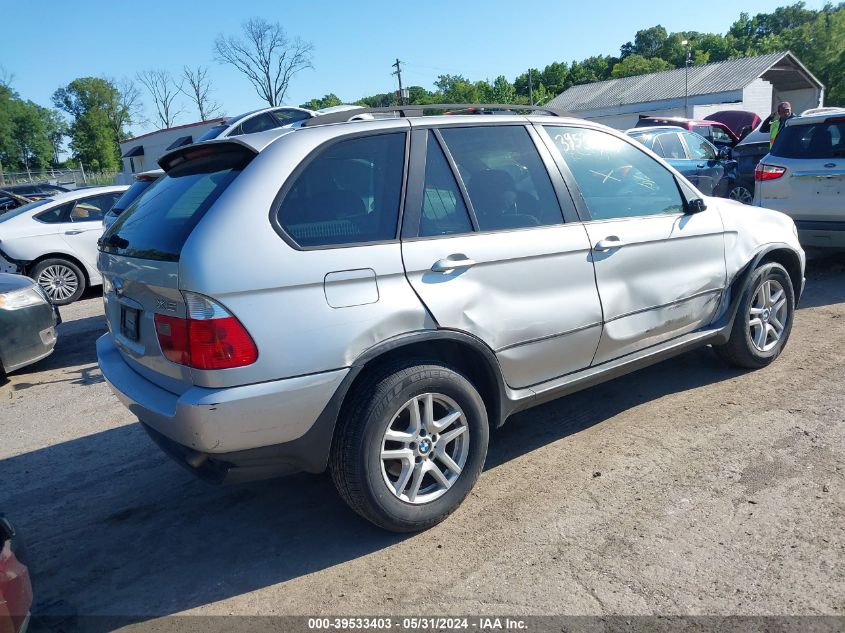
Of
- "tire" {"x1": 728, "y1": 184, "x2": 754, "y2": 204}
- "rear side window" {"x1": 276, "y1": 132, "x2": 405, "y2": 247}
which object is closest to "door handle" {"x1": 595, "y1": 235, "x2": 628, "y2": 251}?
Result: "rear side window" {"x1": 276, "y1": 132, "x2": 405, "y2": 247}

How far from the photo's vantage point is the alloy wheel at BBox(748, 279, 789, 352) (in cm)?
484

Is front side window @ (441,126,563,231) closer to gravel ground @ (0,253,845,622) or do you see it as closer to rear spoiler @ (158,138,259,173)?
rear spoiler @ (158,138,259,173)

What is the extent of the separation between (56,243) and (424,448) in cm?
862

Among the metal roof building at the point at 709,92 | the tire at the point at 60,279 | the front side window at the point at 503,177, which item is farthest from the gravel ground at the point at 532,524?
the metal roof building at the point at 709,92

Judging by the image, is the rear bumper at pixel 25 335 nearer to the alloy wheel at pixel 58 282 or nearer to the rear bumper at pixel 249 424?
the alloy wheel at pixel 58 282

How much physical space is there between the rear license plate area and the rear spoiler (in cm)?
83

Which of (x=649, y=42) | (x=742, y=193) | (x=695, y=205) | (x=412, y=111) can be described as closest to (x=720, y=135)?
(x=742, y=193)

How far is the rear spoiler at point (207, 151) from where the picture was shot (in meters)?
3.06

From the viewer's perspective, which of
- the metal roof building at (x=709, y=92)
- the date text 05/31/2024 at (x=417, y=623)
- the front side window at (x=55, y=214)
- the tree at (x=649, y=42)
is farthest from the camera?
the tree at (x=649, y=42)

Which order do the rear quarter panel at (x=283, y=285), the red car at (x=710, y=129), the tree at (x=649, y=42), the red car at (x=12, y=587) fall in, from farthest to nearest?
the tree at (x=649, y=42) → the red car at (x=710, y=129) → the rear quarter panel at (x=283, y=285) → the red car at (x=12, y=587)

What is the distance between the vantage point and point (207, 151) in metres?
3.31

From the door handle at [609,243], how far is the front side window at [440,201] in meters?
0.86

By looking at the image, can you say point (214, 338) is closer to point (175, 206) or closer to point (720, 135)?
point (175, 206)

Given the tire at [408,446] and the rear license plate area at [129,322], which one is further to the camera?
the rear license plate area at [129,322]
